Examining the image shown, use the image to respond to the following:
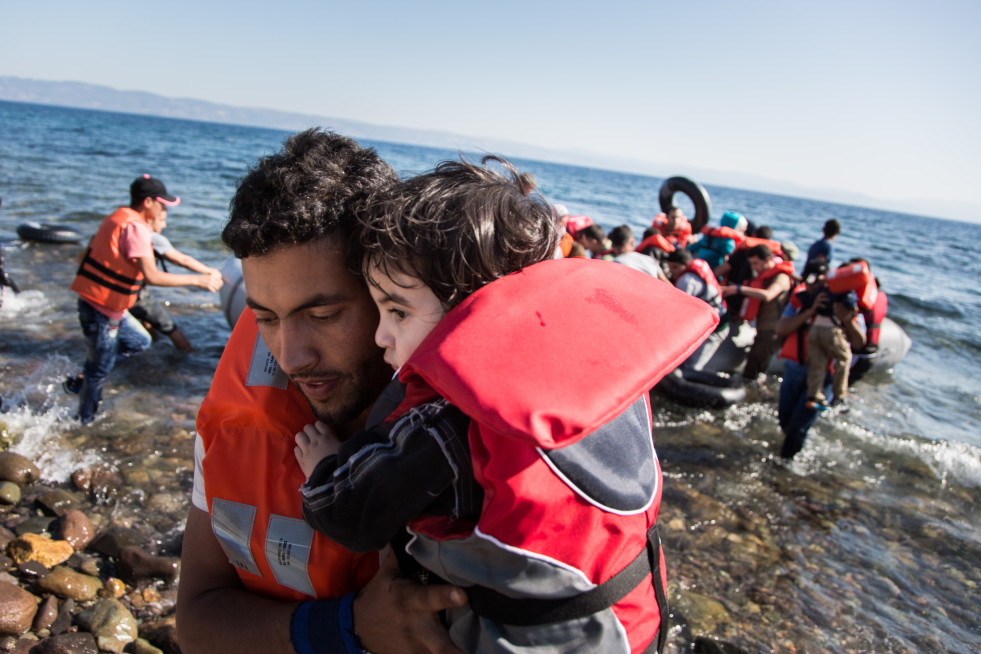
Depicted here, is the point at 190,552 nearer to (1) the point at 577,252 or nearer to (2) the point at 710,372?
(1) the point at 577,252

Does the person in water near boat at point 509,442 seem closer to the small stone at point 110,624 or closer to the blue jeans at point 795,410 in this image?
the small stone at point 110,624

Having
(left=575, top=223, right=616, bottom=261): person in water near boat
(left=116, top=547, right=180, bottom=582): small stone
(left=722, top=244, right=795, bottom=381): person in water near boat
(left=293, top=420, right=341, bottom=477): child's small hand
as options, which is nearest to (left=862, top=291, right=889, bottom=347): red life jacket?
(left=722, top=244, right=795, bottom=381): person in water near boat

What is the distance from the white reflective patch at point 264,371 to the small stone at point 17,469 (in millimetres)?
3908

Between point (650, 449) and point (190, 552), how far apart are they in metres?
1.42

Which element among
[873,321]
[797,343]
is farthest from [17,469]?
[873,321]

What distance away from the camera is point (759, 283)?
9.43 metres

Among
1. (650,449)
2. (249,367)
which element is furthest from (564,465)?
(249,367)

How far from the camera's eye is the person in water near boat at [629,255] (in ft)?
24.5

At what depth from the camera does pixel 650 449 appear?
1.51 metres

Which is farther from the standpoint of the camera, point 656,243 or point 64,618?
point 656,243

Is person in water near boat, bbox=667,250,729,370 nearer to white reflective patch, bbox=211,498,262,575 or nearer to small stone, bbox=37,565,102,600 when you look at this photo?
small stone, bbox=37,565,102,600

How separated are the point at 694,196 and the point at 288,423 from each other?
13.7 metres

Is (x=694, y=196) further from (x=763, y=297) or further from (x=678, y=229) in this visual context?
(x=763, y=297)

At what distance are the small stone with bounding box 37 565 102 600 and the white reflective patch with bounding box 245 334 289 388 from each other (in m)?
2.61
